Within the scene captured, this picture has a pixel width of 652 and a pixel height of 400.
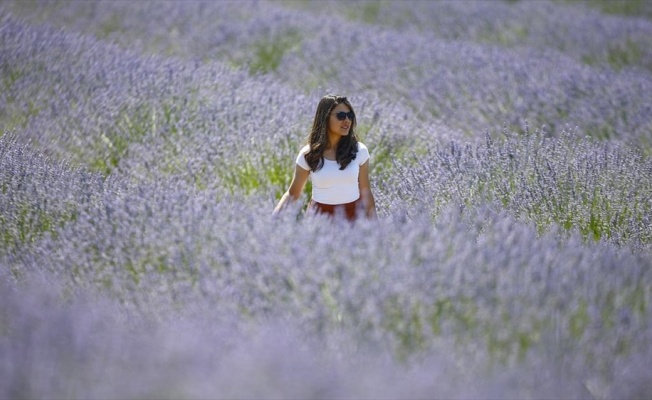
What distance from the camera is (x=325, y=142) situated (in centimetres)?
303

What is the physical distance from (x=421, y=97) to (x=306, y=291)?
341 cm

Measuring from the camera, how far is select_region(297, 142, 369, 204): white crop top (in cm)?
299

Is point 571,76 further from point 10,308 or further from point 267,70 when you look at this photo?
point 10,308

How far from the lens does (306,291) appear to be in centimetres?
189

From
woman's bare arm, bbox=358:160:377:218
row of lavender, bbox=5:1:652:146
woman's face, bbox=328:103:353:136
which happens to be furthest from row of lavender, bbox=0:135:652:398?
row of lavender, bbox=5:1:652:146

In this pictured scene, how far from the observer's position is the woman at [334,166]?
2.98 metres

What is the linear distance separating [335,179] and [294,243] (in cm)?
95

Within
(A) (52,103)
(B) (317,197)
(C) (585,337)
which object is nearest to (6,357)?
(C) (585,337)

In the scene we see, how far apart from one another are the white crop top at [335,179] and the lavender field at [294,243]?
0.21 meters

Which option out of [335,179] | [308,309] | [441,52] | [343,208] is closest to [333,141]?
[335,179]

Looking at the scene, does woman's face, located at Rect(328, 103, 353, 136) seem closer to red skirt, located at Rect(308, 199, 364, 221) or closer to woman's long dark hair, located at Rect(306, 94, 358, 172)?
woman's long dark hair, located at Rect(306, 94, 358, 172)

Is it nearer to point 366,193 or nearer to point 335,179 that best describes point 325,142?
point 335,179

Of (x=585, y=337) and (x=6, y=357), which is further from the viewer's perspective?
(x=585, y=337)

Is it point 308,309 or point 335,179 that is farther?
point 335,179
